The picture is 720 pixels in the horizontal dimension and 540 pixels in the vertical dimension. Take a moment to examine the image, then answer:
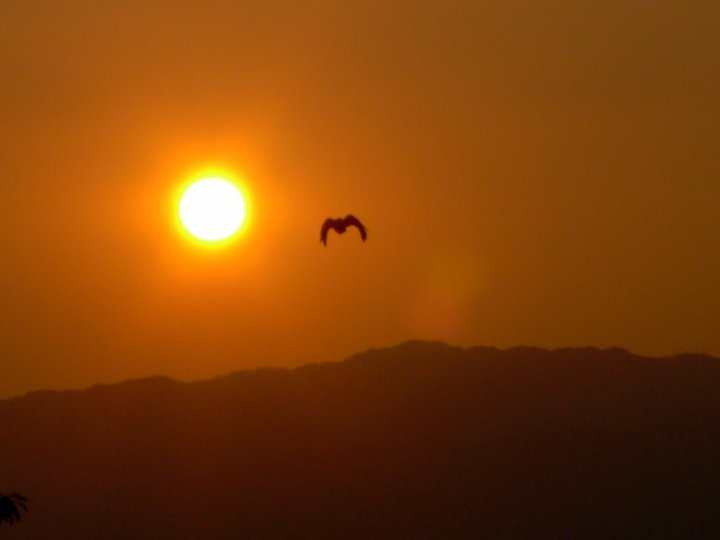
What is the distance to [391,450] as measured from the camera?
16525 cm

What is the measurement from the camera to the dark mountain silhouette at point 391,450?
5965 inches

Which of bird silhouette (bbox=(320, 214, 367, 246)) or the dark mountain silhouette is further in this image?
the dark mountain silhouette

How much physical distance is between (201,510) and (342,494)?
14826 mm

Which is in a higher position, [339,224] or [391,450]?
[391,450]

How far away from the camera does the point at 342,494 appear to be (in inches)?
6156

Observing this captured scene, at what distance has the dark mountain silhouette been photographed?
152m

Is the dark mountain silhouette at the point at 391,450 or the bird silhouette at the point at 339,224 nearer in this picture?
the bird silhouette at the point at 339,224

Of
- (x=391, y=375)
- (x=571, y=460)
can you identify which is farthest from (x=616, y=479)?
(x=391, y=375)

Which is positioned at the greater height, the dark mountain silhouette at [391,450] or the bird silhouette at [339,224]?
Answer: the dark mountain silhouette at [391,450]

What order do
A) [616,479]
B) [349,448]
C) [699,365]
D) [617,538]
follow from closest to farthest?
[617,538]
[616,479]
[349,448]
[699,365]

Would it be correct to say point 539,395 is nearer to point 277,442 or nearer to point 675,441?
point 675,441

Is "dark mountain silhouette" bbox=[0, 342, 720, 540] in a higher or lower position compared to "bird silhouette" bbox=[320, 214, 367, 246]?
higher

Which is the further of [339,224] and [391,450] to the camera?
[391,450]

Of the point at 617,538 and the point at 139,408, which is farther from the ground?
the point at 139,408
